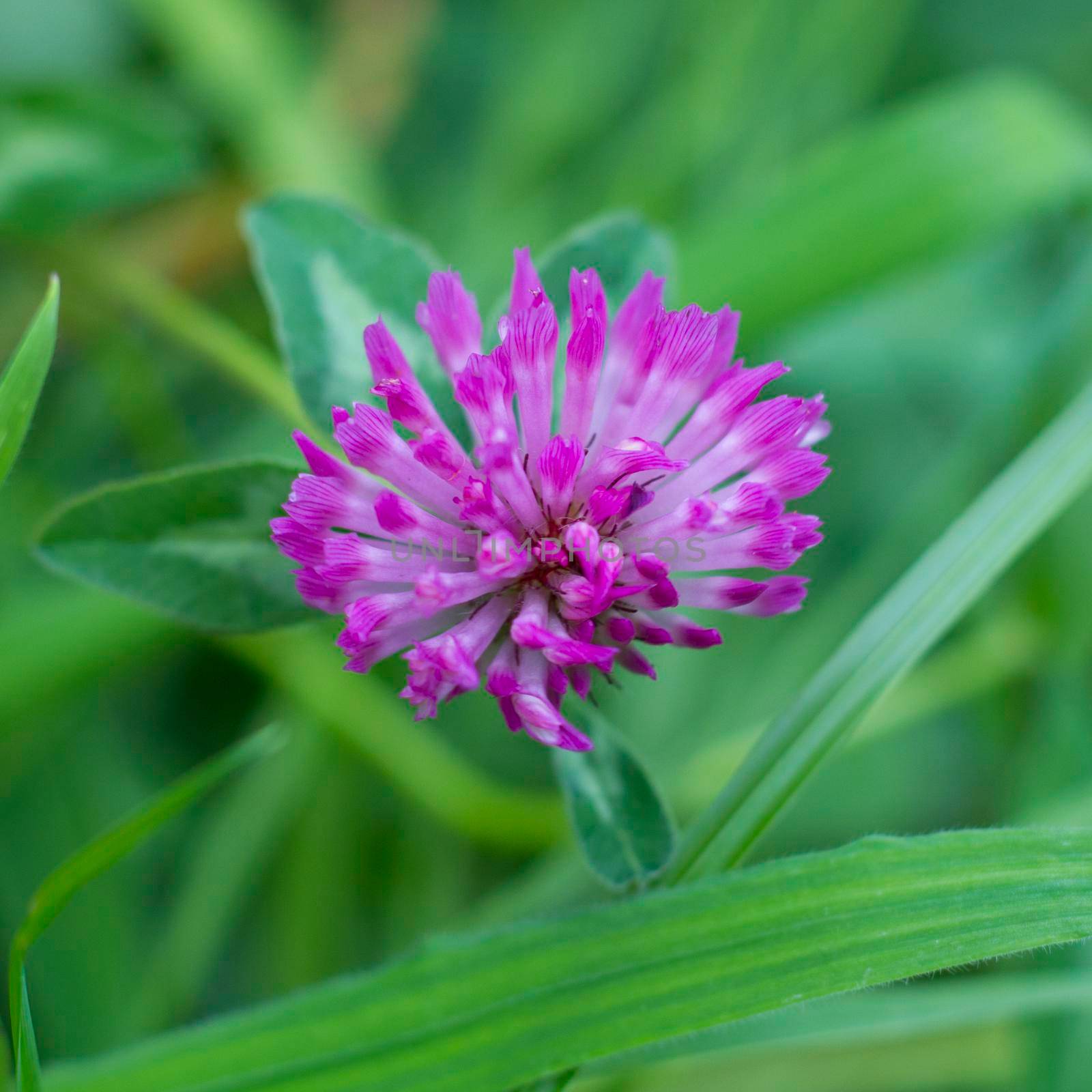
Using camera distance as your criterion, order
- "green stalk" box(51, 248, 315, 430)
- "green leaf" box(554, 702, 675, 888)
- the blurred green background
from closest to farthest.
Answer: "green leaf" box(554, 702, 675, 888), "green stalk" box(51, 248, 315, 430), the blurred green background

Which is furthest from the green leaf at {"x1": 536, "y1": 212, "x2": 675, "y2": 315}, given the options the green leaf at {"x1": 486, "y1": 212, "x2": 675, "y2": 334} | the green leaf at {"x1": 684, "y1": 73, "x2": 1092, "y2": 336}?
the green leaf at {"x1": 684, "y1": 73, "x2": 1092, "y2": 336}

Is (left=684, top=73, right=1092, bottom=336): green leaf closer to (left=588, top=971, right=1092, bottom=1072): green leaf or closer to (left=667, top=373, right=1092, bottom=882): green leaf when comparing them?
(left=667, top=373, right=1092, bottom=882): green leaf

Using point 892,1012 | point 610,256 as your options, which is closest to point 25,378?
point 610,256

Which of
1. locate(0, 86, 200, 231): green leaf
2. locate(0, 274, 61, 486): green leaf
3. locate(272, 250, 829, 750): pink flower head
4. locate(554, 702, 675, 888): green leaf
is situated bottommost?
locate(0, 86, 200, 231): green leaf

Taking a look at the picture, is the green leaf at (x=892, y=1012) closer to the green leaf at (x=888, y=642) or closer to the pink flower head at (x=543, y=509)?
the green leaf at (x=888, y=642)

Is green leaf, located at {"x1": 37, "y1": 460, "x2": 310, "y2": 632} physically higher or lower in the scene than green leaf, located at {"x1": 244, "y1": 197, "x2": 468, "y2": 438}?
lower

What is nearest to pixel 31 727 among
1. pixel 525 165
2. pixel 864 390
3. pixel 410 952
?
pixel 410 952

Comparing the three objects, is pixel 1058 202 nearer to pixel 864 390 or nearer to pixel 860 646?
pixel 864 390

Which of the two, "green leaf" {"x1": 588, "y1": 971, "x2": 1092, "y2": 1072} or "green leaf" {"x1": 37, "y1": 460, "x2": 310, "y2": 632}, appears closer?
"green leaf" {"x1": 37, "y1": 460, "x2": 310, "y2": 632}
